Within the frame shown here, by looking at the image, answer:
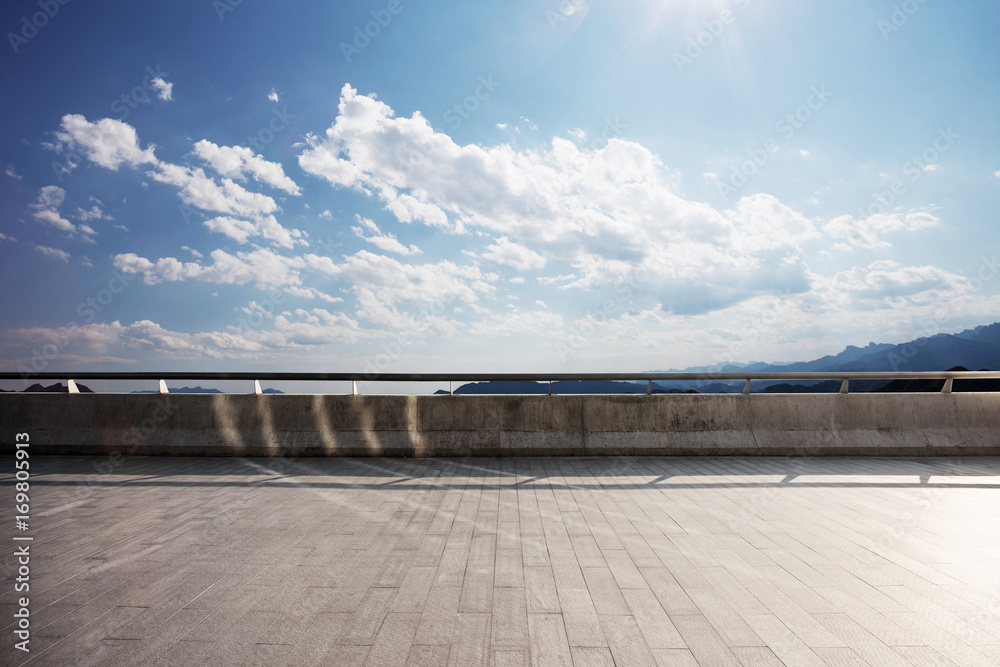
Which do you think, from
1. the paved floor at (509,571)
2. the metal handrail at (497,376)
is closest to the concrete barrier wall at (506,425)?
the metal handrail at (497,376)

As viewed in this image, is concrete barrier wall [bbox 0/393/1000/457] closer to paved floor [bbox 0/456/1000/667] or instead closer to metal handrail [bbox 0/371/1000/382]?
metal handrail [bbox 0/371/1000/382]

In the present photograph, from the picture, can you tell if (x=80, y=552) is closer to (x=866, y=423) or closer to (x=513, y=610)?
(x=513, y=610)

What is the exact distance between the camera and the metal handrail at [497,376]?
330 inches

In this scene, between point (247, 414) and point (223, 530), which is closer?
point (223, 530)

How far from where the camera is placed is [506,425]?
28.4 ft

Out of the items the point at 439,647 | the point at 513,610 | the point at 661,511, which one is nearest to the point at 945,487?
the point at 661,511

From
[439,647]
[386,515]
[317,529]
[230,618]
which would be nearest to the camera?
[439,647]

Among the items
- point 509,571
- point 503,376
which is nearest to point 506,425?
point 503,376

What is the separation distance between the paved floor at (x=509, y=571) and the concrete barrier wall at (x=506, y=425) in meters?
1.75

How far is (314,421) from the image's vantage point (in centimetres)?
870

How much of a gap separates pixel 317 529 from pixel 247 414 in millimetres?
4911

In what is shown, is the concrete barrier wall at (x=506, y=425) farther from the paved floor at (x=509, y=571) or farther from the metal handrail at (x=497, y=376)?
the paved floor at (x=509, y=571)

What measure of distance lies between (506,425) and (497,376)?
1020mm

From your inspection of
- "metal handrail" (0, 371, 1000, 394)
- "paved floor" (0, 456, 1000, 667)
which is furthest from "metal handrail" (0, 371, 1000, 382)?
"paved floor" (0, 456, 1000, 667)
